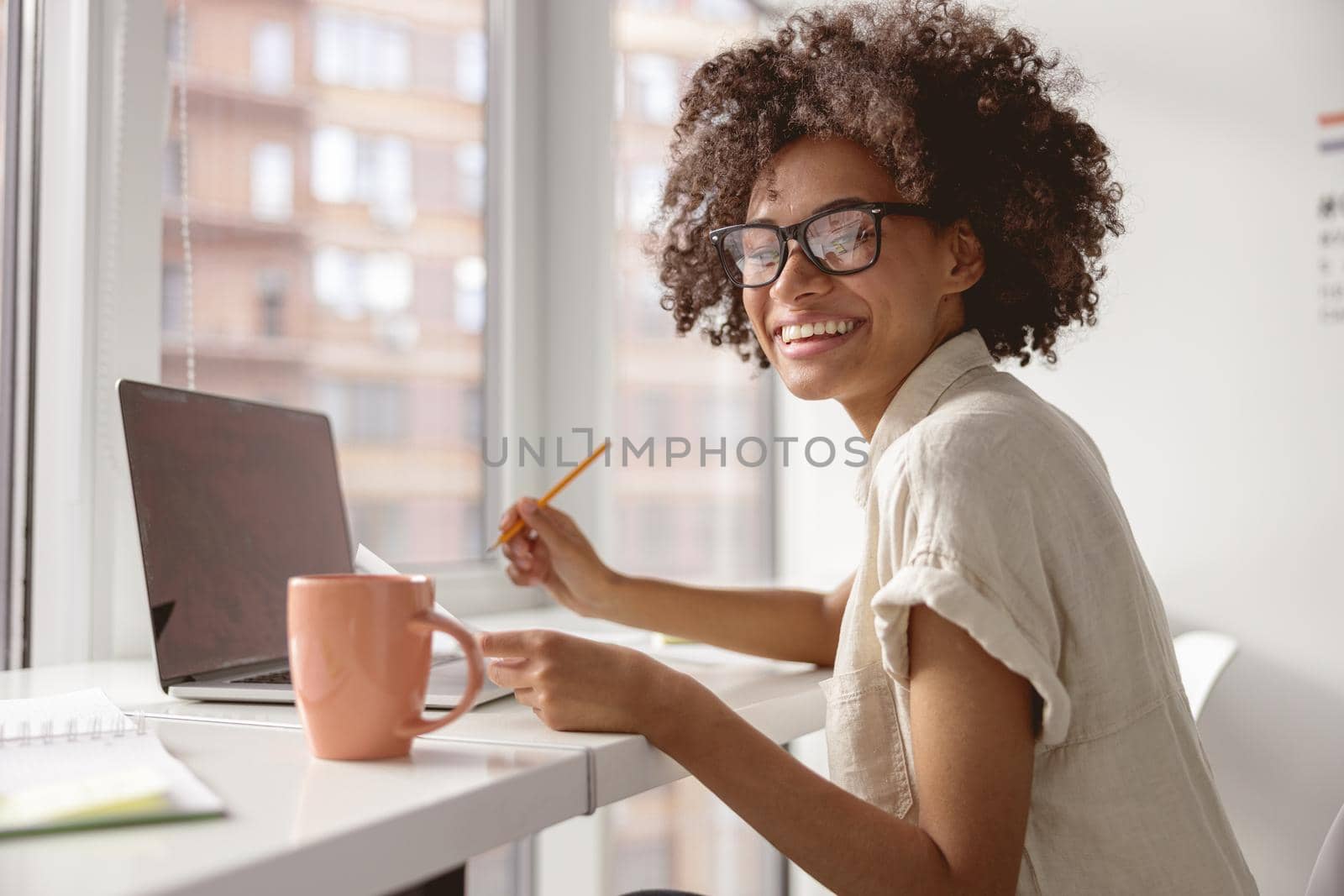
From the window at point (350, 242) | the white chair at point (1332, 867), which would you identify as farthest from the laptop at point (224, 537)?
the white chair at point (1332, 867)

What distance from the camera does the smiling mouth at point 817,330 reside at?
1078 mm

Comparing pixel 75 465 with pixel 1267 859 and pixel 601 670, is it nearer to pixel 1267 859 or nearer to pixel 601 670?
pixel 601 670

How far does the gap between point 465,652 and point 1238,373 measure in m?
1.53

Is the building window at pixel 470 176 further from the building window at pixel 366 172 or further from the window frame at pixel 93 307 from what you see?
the window frame at pixel 93 307

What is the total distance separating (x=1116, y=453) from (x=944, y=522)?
1301 mm

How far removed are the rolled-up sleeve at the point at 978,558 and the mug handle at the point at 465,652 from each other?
A: 10.6 inches

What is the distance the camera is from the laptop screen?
1.01 meters

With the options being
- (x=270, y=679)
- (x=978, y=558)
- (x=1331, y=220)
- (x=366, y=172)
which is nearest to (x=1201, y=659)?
(x=1331, y=220)

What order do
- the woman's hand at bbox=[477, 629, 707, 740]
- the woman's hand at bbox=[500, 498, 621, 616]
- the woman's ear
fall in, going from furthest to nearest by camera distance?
1. the woman's hand at bbox=[500, 498, 621, 616]
2. the woman's ear
3. the woman's hand at bbox=[477, 629, 707, 740]

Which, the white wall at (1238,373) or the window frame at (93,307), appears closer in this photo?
the window frame at (93,307)

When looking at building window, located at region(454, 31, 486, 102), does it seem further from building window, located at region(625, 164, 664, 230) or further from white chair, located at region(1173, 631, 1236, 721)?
white chair, located at region(1173, 631, 1236, 721)

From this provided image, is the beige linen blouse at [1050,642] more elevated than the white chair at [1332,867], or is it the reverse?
the beige linen blouse at [1050,642]

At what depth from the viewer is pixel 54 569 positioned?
1312 millimetres

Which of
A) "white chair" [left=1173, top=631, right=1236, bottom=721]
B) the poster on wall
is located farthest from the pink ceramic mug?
the poster on wall
